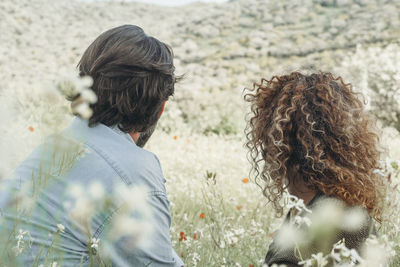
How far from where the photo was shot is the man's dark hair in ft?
5.29

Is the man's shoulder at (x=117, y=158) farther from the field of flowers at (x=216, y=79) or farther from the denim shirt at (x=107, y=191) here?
the field of flowers at (x=216, y=79)

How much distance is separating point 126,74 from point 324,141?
810 mm

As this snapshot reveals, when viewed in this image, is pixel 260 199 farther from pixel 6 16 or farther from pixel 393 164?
pixel 6 16

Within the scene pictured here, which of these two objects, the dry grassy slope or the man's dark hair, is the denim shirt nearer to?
the man's dark hair

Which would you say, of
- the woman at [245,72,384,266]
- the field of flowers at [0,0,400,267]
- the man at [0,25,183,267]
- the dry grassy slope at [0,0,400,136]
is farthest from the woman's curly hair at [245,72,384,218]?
the dry grassy slope at [0,0,400,136]

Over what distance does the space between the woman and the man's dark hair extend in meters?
0.51

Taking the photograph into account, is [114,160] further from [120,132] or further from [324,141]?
[324,141]

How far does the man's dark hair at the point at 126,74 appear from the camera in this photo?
1611 millimetres

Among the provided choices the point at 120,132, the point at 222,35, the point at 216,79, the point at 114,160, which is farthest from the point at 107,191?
the point at 222,35

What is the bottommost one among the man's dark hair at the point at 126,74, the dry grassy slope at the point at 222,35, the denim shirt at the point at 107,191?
the dry grassy slope at the point at 222,35

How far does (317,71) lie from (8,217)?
1346mm

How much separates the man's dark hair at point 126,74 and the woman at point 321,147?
507 millimetres

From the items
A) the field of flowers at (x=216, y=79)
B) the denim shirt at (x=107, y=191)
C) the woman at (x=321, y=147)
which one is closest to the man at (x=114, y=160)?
the denim shirt at (x=107, y=191)

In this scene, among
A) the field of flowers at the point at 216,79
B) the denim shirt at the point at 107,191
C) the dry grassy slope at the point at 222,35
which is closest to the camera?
the denim shirt at the point at 107,191
